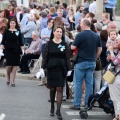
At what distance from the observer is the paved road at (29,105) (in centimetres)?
1071

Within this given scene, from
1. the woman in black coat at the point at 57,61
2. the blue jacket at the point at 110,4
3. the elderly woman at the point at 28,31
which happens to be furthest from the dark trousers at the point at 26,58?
the blue jacket at the point at 110,4

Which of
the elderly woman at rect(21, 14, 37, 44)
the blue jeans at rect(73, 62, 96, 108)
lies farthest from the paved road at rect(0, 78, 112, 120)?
the elderly woman at rect(21, 14, 37, 44)

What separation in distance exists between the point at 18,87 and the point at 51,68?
4.36m

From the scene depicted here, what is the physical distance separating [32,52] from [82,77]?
6.03 meters

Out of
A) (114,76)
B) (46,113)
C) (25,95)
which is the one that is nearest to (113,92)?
(114,76)

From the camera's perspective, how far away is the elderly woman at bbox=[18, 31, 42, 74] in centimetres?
1686

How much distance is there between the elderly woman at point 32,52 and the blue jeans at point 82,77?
571 centimetres

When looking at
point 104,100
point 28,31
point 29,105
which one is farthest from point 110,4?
point 104,100

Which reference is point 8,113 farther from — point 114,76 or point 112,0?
point 112,0

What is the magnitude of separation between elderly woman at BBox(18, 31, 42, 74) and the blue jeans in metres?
5.71

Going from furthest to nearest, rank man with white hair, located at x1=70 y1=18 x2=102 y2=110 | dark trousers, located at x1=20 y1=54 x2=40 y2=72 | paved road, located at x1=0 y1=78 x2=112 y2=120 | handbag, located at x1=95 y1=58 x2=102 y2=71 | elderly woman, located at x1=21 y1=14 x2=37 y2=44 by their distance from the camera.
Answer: elderly woman, located at x1=21 y1=14 x2=37 y2=44
dark trousers, located at x1=20 y1=54 x2=40 y2=72
handbag, located at x1=95 y1=58 x2=102 y2=71
man with white hair, located at x1=70 y1=18 x2=102 y2=110
paved road, located at x1=0 y1=78 x2=112 y2=120

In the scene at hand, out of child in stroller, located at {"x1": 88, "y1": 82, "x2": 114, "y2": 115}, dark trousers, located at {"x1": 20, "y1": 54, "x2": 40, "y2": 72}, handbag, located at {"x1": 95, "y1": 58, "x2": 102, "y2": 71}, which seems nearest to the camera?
child in stroller, located at {"x1": 88, "y1": 82, "x2": 114, "y2": 115}

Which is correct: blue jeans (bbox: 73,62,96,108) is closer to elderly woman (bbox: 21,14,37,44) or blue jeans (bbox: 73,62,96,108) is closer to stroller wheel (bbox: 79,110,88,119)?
stroller wheel (bbox: 79,110,88,119)

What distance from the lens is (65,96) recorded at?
41.9 feet
